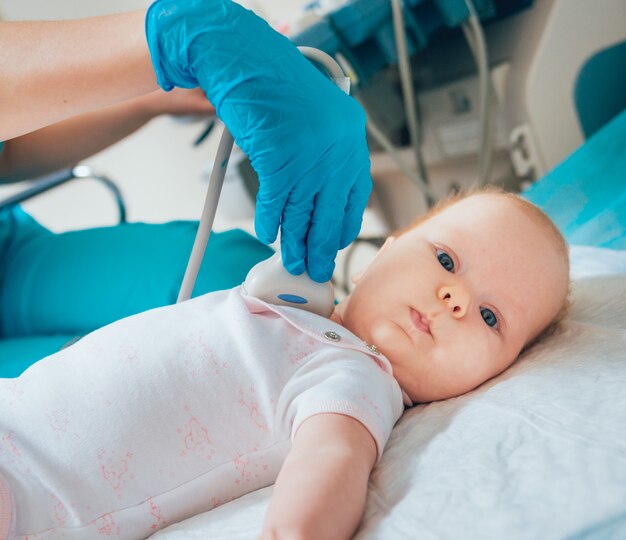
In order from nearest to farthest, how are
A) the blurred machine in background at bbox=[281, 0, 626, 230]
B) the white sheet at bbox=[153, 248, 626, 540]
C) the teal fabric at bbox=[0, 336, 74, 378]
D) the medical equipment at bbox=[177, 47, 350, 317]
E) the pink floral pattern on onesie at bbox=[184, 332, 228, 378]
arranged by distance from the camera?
1. the white sheet at bbox=[153, 248, 626, 540]
2. the pink floral pattern on onesie at bbox=[184, 332, 228, 378]
3. the medical equipment at bbox=[177, 47, 350, 317]
4. the teal fabric at bbox=[0, 336, 74, 378]
5. the blurred machine in background at bbox=[281, 0, 626, 230]

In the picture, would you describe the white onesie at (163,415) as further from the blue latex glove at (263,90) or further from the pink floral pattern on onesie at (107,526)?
the blue latex glove at (263,90)

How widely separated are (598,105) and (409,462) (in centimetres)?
143

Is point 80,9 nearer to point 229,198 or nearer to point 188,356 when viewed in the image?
point 229,198

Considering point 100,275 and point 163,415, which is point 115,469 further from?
point 100,275

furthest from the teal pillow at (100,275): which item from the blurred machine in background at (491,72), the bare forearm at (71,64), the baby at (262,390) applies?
the blurred machine in background at (491,72)

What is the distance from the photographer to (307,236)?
876 mm

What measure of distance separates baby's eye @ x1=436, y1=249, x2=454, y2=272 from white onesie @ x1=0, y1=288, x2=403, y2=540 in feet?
0.66

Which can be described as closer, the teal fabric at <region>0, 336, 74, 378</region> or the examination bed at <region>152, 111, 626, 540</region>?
the examination bed at <region>152, 111, 626, 540</region>

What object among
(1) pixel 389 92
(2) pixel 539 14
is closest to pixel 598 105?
(2) pixel 539 14

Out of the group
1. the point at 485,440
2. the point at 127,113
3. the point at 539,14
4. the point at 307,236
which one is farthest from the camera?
the point at 539,14

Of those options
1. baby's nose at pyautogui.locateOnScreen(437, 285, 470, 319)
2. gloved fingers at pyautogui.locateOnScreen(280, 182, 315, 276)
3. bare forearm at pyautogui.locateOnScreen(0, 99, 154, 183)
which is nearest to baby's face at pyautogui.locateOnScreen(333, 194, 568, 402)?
baby's nose at pyautogui.locateOnScreen(437, 285, 470, 319)

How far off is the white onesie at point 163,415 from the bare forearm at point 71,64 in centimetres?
34

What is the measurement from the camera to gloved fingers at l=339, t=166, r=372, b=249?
2.90 ft

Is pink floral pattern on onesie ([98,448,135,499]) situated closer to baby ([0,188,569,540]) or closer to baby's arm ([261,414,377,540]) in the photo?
baby ([0,188,569,540])
